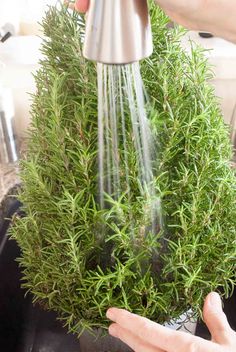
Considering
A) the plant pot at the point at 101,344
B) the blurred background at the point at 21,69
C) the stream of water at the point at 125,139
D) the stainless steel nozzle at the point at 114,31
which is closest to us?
the stainless steel nozzle at the point at 114,31

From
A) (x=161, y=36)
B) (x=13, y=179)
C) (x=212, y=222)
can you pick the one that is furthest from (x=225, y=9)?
(x=13, y=179)

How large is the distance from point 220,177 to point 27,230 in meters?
0.20


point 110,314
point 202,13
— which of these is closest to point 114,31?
point 202,13

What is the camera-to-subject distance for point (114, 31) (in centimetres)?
28

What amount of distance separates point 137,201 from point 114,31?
17 cm

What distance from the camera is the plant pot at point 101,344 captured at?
0.50 metres

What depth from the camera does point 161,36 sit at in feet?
1.37

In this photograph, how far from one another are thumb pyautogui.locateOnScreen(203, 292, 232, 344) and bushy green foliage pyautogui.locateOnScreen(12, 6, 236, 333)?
13mm

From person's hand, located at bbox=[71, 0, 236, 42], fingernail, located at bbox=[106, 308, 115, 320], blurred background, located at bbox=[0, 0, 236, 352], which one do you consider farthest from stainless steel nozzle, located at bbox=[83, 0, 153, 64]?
blurred background, located at bbox=[0, 0, 236, 352]

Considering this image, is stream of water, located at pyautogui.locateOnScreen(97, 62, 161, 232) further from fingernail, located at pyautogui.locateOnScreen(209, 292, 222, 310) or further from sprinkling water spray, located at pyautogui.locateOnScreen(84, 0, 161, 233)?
fingernail, located at pyautogui.locateOnScreen(209, 292, 222, 310)

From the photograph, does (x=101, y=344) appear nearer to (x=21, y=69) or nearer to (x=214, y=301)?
(x=214, y=301)

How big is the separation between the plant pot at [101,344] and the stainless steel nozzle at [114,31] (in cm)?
33

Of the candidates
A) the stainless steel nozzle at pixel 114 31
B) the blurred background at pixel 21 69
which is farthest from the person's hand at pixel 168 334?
Result: the blurred background at pixel 21 69

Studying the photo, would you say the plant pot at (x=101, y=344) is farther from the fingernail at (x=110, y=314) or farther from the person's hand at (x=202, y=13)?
the person's hand at (x=202, y=13)
